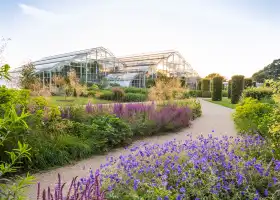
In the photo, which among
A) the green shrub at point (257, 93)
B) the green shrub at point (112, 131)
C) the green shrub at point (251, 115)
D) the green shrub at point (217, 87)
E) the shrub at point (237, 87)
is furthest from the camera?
the green shrub at point (217, 87)

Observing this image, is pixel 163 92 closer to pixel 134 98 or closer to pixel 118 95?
pixel 134 98

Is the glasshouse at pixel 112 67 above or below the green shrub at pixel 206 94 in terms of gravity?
above

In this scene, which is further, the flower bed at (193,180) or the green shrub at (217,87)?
the green shrub at (217,87)

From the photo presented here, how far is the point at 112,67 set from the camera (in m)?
27.5

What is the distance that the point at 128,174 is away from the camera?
2.75 m

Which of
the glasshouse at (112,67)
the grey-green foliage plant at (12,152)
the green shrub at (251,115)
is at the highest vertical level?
the glasshouse at (112,67)

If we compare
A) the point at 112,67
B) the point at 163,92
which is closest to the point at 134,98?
the point at 163,92

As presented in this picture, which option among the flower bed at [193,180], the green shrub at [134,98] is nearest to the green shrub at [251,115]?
the flower bed at [193,180]

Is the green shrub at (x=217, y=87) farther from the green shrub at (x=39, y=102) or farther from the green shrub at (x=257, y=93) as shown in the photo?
the green shrub at (x=39, y=102)

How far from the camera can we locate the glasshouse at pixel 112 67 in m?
22.8

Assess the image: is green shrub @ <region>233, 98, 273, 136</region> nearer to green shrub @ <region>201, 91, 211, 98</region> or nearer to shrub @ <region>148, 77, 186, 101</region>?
shrub @ <region>148, 77, 186, 101</region>

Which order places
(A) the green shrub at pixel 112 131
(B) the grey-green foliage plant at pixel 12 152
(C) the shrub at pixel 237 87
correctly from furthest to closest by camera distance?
(C) the shrub at pixel 237 87, (A) the green shrub at pixel 112 131, (B) the grey-green foliage plant at pixel 12 152

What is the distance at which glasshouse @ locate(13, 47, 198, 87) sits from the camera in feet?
74.7

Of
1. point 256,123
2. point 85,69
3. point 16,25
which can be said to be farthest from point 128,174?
point 85,69
